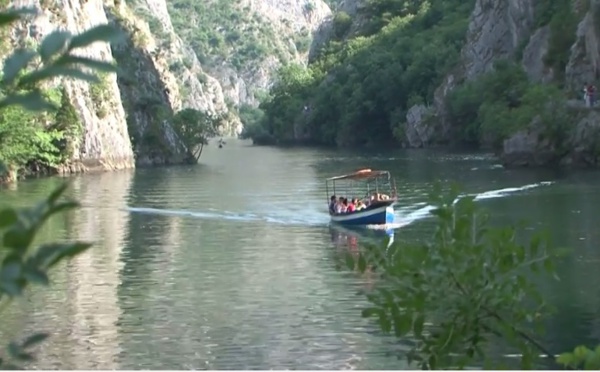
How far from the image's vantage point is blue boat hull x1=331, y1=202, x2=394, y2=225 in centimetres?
3769

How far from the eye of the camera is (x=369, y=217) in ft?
125

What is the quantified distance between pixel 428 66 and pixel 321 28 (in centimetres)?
5389

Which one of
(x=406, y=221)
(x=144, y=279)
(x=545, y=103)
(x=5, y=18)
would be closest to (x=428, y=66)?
(x=545, y=103)

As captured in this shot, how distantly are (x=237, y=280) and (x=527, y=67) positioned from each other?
56.3 m

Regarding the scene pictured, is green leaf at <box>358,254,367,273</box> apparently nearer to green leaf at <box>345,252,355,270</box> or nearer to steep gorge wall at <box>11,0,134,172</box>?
green leaf at <box>345,252,355,270</box>

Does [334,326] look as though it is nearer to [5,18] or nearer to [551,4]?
[5,18]

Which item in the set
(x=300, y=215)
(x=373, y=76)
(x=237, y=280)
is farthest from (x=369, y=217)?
Answer: (x=373, y=76)

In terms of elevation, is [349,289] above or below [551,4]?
Result: below

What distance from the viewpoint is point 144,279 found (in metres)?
26.7

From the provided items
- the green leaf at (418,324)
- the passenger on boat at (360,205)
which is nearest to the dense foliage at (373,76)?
the passenger on boat at (360,205)

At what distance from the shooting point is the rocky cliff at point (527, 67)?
60375mm

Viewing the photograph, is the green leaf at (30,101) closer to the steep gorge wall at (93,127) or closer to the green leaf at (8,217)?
the green leaf at (8,217)

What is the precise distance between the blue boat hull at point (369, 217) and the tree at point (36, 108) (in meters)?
35.2

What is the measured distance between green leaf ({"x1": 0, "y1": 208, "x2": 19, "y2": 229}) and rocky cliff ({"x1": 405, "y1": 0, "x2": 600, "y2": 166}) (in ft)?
190
